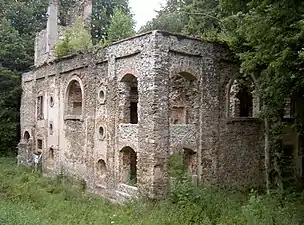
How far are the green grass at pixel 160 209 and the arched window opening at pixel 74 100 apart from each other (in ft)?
15.3

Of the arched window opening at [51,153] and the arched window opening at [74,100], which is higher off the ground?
the arched window opening at [74,100]

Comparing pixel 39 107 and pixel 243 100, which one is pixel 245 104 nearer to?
pixel 243 100

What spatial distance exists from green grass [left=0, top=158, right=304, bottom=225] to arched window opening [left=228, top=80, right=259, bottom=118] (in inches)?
142

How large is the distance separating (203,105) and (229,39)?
8.72 ft

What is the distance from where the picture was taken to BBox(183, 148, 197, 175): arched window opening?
14.6 meters

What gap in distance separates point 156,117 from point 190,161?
8.47ft

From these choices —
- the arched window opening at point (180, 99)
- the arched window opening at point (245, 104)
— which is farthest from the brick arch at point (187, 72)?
the arched window opening at point (245, 104)

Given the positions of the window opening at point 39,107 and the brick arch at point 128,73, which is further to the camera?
the window opening at point 39,107

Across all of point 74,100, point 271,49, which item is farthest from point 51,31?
point 271,49

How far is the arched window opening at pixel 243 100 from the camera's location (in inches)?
644

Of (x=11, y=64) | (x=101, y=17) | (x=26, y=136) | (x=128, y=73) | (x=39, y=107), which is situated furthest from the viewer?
(x=101, y=17)

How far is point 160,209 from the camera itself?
1193cm

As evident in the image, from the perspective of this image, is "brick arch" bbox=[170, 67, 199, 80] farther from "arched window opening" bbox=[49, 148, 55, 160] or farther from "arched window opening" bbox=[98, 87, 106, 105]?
"arched window opening" bbox=[49, 148, 55, 160]

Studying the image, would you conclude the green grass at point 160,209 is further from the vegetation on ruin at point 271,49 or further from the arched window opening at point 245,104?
the arched window opening at point 245,104
